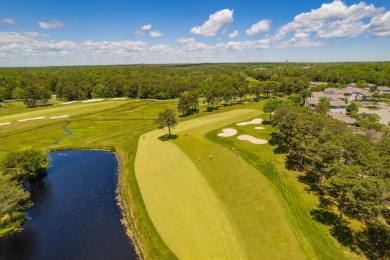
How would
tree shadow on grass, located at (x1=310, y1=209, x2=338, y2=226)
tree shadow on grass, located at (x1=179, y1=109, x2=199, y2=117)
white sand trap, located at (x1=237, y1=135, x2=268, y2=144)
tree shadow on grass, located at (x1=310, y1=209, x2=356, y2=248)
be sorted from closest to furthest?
tree shadow on grass, located at (x1=310, y1=209, x2=356, y2=248)
tree shadow on grass, located at (x1=310, y1=209, x2=338, y2=226)
white sand trap, located at (x1=237, y1=135, x2=268, y2=144)
tree shadow on grass, located at (x1=179, y1=109, x2=199, y2=117)

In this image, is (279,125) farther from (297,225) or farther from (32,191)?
(32,191)

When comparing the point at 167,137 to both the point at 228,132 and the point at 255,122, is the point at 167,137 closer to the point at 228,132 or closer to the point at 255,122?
the point at 228,132

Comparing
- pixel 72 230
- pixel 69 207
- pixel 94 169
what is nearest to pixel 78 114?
pixel 94 169

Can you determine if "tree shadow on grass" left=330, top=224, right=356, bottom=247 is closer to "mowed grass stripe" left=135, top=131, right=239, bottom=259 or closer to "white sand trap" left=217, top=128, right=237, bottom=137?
"mowed grass stripe" left=135, top=131, right=239, bottom=259

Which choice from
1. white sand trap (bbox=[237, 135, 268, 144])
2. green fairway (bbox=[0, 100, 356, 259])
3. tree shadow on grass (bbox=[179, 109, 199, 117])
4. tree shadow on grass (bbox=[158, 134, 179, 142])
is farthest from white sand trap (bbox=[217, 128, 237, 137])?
tree shadow on grass (bbox=[179, 109, 199, 117])

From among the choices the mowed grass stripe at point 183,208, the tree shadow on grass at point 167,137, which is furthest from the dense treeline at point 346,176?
the tree shadow on grass at point 167,137

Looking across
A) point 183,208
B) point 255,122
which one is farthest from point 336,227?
point 255,122
